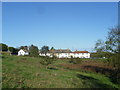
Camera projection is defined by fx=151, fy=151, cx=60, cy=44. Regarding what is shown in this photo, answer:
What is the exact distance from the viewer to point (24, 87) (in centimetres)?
702

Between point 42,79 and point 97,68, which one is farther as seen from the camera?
point 97,68

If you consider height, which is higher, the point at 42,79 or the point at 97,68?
the point at 42,79

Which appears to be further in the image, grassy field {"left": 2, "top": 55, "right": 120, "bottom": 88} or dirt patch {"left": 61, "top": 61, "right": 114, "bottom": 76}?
dirt patch {"left": 61, "top": 61, "right": 114, "bottom": 76}

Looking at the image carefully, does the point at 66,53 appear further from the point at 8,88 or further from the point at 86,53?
the point at 8,88

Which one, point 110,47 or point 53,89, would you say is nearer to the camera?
point 53,89

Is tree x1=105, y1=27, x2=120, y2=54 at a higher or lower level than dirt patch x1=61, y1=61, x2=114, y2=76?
higher

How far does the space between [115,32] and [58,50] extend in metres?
93.6

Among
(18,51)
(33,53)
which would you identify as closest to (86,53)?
(18,51)

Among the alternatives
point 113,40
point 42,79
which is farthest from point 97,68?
point 42,79

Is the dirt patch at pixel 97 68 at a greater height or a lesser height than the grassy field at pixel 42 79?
lesser

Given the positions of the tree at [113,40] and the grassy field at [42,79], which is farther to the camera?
the tree at [113,40]

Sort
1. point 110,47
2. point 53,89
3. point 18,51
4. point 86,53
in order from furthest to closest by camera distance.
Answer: point 86,53 → point 18,51 → point 110,47 → point 53,89

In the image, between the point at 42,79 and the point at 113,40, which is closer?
the point at 42,79

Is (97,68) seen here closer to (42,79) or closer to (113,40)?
(113,40)
